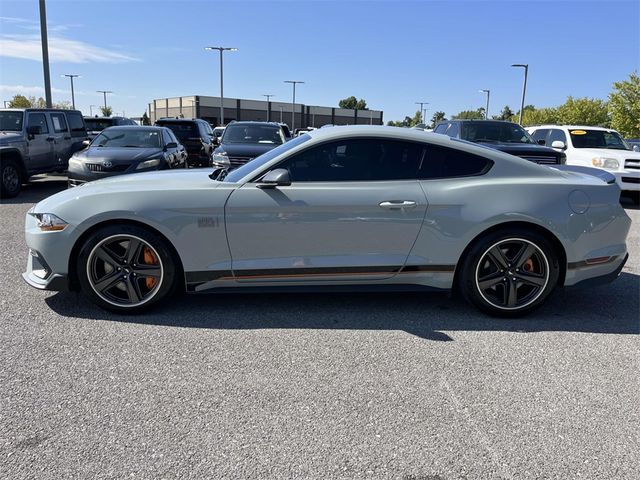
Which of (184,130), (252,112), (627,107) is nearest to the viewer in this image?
(184,130)

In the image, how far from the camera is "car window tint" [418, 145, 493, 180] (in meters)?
4.24

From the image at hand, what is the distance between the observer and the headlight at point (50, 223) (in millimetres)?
3984

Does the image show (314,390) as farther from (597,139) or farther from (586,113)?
(586,113)

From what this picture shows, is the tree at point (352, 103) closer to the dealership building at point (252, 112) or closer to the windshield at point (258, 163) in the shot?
the dealership building at point (252, 112)

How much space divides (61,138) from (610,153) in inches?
516

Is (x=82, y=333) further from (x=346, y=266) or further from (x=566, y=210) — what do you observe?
(x=566, y=210)

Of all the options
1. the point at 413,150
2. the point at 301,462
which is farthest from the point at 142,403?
the point at 413,150

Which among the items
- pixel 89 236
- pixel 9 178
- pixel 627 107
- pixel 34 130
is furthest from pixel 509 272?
pixel 627 107

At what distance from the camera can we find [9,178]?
1059 cm

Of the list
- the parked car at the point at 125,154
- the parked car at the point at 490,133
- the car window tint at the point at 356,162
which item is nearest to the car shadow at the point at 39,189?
the parked car at the point at 125,154

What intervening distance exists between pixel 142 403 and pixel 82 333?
3.96 ft

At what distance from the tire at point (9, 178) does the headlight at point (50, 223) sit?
25.1 feet

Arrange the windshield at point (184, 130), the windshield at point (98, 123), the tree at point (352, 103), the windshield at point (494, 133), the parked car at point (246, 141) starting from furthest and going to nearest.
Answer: the tree at point (352, 103)
the windshield at point (98, 123)
the windshield at point (184, 130)
the windshield at point (494, 133)
the parked car at point (246, 141)

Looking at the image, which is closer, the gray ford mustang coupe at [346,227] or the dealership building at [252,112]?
the gray ford mustang coupe at [346,227]
